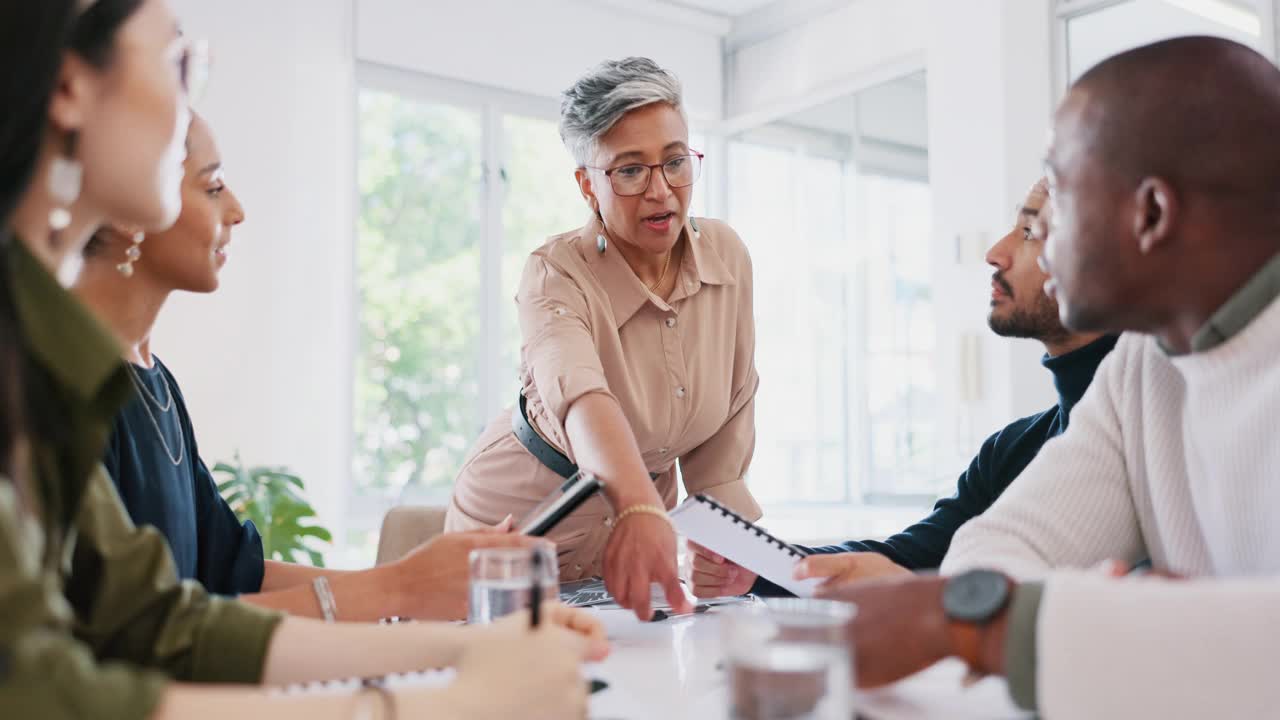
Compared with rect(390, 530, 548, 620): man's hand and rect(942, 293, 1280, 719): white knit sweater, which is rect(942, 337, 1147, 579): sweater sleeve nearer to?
rect(942, 293, 1280, 719): white knit sweater

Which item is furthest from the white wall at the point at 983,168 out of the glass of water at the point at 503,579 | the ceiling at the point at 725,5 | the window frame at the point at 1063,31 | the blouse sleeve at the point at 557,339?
the glass of water at the point at 503,579

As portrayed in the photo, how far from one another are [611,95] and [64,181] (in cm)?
141

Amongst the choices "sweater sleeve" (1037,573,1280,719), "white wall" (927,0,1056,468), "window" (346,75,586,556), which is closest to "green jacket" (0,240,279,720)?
"sweater sleeve" (1037,573,1280,719)

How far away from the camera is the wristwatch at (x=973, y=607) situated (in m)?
0.95

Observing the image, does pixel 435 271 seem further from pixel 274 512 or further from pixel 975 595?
pixel 975 595

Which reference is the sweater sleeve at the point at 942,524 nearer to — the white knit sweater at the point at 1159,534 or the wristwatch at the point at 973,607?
the white knit sweater at the point at 1159,534

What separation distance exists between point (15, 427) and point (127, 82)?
12.9 inches

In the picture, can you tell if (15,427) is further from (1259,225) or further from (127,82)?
(1259,225)

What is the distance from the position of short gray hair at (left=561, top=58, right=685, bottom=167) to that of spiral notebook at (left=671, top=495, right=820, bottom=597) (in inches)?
36.7

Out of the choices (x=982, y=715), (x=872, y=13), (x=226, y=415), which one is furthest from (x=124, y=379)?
(x=872, y=13)

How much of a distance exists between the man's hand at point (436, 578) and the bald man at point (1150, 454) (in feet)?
2.14

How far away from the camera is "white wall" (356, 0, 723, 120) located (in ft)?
17.9

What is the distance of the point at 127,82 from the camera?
890 mm

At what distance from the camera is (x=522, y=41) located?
5.91 meters
